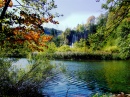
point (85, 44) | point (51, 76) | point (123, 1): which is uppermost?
point (123, 1)

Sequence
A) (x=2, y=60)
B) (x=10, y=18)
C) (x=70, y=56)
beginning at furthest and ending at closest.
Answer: (x=70, y=56) < (x=2, y=60) < (x=10, y=18)

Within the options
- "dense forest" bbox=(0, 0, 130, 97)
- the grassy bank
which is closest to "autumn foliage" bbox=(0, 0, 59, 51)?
"dense forest" bbox=(0, 0, 130, 97)

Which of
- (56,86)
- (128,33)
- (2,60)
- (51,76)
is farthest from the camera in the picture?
(56,86)

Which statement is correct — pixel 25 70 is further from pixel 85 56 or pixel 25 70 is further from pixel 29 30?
pixel 85 56

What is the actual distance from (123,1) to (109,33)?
1.57m

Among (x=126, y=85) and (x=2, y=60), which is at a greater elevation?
(x=2, y=60)

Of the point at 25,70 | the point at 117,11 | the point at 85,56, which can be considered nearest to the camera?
the point at 117,11

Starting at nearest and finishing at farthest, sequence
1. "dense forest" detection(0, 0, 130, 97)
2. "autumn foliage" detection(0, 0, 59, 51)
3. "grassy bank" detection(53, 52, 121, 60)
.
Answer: "autumn foliage" detection(0, 0, 59, 51) < "dense forest" detection(0, 0, 130, 97) < "grassy bank" detection(53, 52, 121, 60)

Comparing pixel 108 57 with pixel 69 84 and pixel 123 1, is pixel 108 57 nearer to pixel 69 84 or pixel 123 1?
pixel 69 84

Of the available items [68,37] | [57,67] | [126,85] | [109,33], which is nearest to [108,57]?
[126,85]

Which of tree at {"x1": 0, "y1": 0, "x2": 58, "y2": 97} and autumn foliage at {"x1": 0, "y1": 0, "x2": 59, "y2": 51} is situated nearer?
autumn foliage at {"x1": 0, "y1": 0, "x2": 59, "y2": 51}

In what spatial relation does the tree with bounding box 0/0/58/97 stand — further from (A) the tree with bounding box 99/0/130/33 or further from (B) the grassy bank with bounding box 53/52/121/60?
(B) the grassy bank with bounding box 53/52/121/60

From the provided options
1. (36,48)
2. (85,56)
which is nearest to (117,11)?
(36,48)

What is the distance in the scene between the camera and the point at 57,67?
52.7 feet
